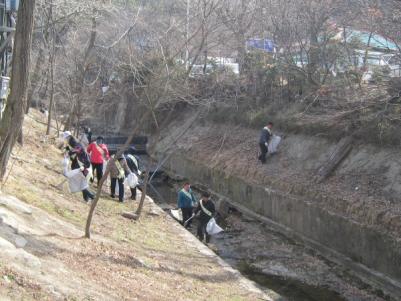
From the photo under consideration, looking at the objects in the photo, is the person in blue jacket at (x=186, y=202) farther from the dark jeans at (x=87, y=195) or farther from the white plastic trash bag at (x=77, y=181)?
the white plastic trash bag at (x=77, y=181)

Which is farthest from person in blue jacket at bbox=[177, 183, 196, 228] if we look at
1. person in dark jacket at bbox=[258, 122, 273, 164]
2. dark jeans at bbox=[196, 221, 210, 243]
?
person in dark jacket at bbox=[258, 122, 273, 164]

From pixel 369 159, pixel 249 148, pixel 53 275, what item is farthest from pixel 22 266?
pixel 249 148

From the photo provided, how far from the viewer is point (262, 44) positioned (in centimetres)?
2770

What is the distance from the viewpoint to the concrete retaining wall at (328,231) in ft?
44.8

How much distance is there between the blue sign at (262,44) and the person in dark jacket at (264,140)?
6.03 m

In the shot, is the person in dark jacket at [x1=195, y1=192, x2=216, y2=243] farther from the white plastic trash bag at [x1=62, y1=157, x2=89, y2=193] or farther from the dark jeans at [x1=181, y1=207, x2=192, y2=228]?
the white plastic trash bag at [x1=62, y1=157, x2=89, y2=193]

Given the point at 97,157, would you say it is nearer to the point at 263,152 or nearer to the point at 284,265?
the point at 284,265

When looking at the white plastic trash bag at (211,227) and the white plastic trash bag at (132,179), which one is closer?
the white plastic trash bag at (211,227)

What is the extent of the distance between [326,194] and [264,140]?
5.33 meters

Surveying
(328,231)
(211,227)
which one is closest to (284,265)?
(328,231)

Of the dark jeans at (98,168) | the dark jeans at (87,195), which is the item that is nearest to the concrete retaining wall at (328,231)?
the dark jeans at (98,168)

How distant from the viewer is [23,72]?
31.3ft

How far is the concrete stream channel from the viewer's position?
13.3 m

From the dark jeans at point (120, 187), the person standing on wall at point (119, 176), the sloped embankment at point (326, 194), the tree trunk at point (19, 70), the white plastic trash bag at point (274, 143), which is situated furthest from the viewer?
the white plastic trash bag at point (274, 143)
